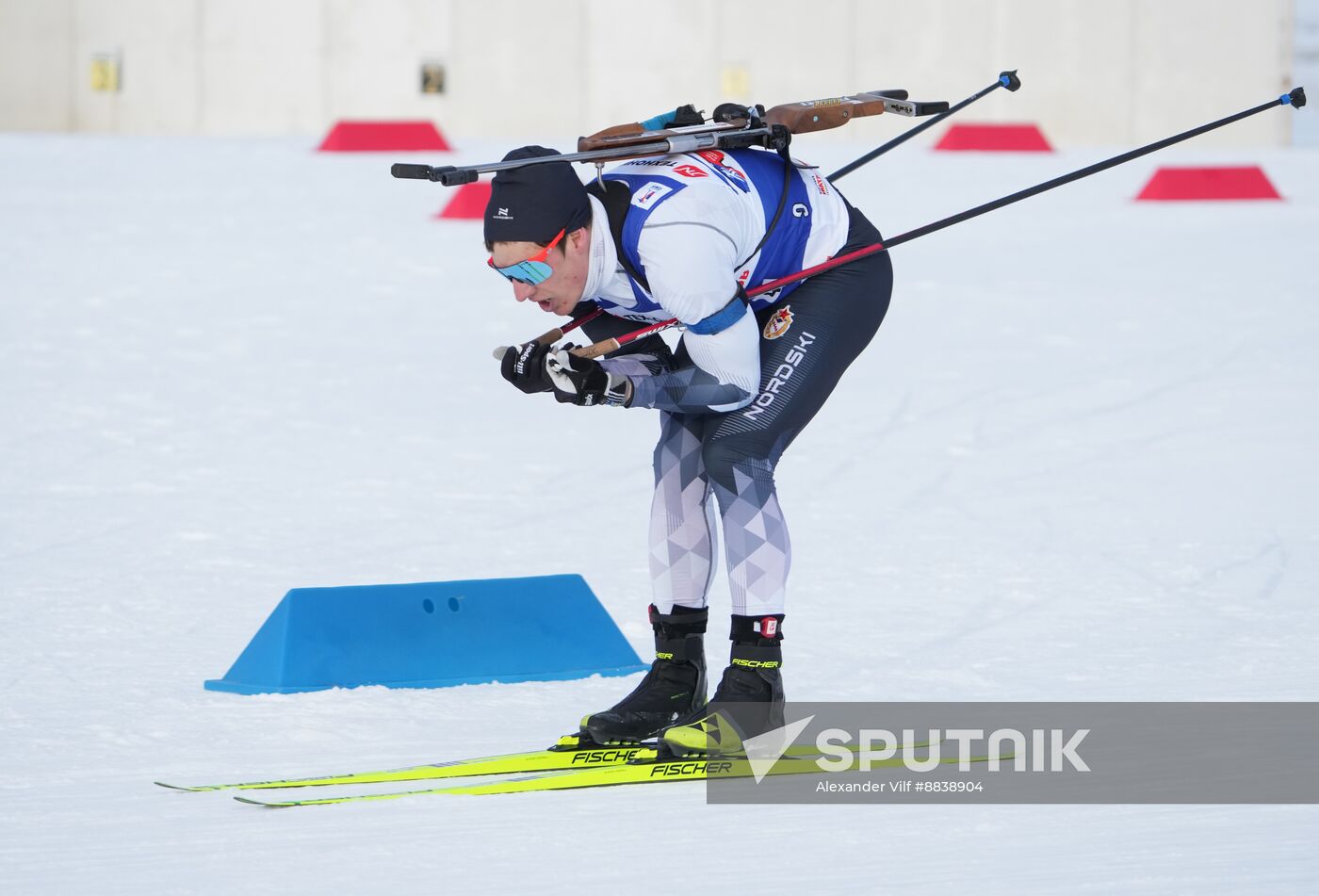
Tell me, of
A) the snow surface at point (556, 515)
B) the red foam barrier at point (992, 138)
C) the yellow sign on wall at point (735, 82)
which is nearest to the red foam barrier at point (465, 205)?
the snow surface at point (556, 515)

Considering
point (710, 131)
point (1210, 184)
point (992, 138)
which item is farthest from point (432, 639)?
point (992, 138)

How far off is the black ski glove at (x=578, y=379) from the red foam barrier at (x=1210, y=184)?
812 cm

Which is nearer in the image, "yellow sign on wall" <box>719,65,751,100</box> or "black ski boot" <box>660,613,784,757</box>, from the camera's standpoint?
"black ski boot" <box>660,613,784,757</box>

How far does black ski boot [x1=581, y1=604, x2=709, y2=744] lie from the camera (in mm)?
3443

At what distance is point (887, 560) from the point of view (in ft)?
17.3

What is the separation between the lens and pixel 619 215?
126 inches

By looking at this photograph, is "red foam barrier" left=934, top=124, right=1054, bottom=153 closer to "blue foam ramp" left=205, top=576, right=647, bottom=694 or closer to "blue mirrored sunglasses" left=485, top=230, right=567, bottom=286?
"blue foam ramp" left=205, top=576, right=647, bottom=694

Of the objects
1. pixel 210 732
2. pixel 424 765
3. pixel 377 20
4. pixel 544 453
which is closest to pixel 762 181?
pixel 424 765

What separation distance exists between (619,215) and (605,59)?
13297 millimetres

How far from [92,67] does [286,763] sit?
13.4 meters

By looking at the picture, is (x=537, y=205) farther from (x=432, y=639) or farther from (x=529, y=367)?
(x=432, y=639)

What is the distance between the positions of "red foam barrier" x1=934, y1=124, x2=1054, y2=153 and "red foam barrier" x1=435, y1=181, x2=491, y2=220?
4507 mm
